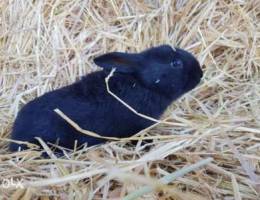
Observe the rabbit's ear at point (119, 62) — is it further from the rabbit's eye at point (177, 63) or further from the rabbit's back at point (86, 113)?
the rabbit's eye at point (177, 63)

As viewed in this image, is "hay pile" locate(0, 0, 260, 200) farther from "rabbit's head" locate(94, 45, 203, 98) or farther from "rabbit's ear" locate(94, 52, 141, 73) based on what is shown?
"rabbit's ear" locate(94, 52, 141, 73)

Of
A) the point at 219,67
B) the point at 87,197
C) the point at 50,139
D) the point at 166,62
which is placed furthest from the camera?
the point at 219,67

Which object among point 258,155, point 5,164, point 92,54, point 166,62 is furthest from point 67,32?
point 258,155

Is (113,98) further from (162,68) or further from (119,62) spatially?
(162,68)

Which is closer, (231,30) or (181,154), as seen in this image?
(181,154)

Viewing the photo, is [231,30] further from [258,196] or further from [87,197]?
[87,197]

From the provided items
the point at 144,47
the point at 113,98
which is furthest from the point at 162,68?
the point at 144,47

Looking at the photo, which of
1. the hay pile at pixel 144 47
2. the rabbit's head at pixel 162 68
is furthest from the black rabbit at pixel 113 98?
the hay pile at pixel 144 47
